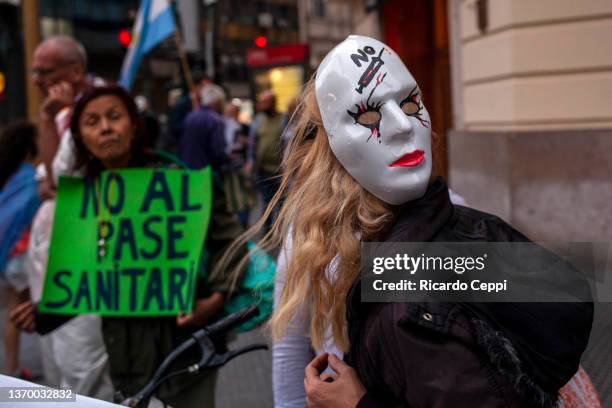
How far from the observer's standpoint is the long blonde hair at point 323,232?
1.48 metres

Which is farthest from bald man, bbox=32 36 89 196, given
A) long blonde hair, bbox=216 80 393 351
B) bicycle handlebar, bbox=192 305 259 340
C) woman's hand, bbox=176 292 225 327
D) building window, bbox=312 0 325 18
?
building window, bbox=312 0 325 18

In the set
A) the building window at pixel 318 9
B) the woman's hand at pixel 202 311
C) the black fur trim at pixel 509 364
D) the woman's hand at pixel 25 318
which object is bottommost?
the woman's hand at pixel 25 318

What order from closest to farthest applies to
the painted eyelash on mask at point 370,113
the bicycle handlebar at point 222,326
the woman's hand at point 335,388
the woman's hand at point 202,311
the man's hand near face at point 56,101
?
the woman's hand at point 335,388, the painted eyelash on mask at point 370,113, the bicycle handlebar at point 222,326, the woman's hand at point 202,311, the man's hand near face at point 56,101

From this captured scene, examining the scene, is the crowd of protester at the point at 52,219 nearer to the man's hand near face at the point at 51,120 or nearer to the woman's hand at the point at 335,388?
the man's hand near face at the point at 51,120

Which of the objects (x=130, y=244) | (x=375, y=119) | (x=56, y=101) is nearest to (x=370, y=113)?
(x=375, y=119)

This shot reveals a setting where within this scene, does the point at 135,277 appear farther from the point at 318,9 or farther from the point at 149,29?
the point at 318,9

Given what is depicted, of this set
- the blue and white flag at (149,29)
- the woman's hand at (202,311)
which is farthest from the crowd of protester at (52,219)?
the blue and white flag at (149,29)

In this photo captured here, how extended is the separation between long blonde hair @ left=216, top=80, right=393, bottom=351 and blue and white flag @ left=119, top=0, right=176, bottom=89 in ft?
13.4

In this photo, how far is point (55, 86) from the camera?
3773 millimetres

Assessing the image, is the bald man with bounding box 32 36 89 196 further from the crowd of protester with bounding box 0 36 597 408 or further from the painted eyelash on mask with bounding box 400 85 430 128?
the painted eyelash on mask with bounding box 400 85 430 128

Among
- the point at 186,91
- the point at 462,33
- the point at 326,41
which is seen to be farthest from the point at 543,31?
the point at 326,41

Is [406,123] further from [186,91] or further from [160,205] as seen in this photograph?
[186,91]

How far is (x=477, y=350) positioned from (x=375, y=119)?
0.53 m

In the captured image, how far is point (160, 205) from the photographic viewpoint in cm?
275
